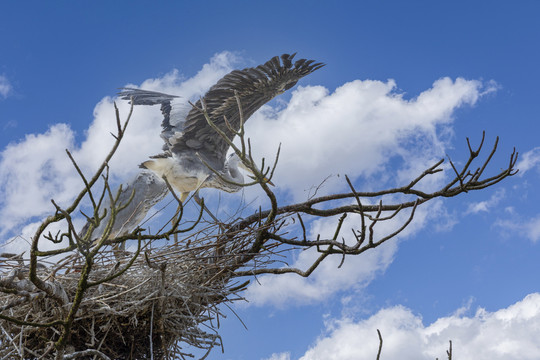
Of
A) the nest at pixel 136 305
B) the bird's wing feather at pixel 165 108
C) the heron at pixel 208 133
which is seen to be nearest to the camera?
the nest at pixel 136 305

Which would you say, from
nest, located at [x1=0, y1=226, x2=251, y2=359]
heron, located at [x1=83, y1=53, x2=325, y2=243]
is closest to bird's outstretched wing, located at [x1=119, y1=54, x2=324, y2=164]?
heron, located at [x1=83, y1=53, x2=325, y2=243]

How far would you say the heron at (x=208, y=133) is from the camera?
18.5ft

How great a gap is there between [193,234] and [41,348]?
852 mm

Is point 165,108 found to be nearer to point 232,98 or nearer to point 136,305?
point 232,98

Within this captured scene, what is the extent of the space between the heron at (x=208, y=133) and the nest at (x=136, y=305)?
8.58 feet

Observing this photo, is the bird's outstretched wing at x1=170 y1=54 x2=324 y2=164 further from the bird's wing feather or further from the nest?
the nest

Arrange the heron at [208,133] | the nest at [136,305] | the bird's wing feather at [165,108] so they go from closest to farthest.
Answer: the nest at [136,305], the heron at [208,133], the bird's wing feather at [165,108]

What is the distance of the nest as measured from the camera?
2609mm

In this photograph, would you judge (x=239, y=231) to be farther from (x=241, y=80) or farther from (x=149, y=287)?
(x=241, y=80)

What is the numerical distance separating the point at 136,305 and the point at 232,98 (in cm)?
346

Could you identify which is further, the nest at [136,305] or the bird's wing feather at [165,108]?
the bird's wing feather at [165,108]

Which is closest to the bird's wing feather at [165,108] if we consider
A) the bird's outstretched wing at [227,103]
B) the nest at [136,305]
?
the bird's outstretched wing at [227,103]

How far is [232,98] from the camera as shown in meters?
5.83

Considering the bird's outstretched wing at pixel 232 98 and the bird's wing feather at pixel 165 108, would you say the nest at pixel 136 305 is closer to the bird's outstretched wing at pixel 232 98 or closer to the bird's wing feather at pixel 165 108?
the bird's outstretched wing at pixel 232 98
